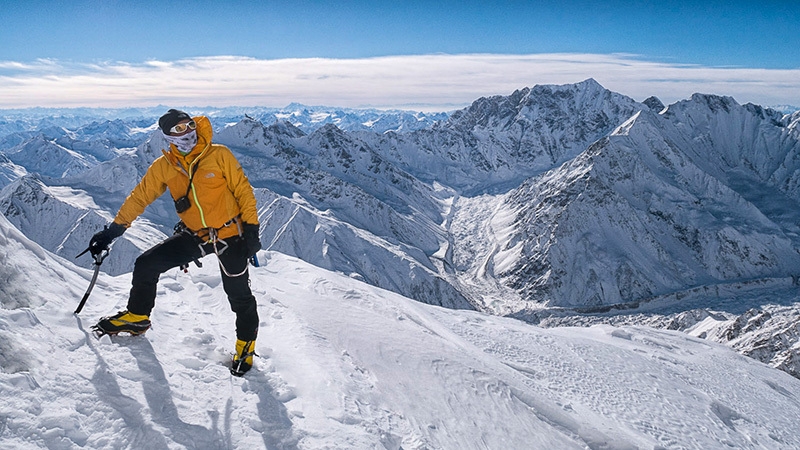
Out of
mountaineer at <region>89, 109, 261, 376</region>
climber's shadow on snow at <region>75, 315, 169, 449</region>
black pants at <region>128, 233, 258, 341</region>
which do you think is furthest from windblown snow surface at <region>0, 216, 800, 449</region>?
black pants at <region>128, 233, 258, 341</region>

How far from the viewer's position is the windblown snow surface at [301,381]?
5934mm

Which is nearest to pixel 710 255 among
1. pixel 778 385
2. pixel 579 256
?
pixel 579 256

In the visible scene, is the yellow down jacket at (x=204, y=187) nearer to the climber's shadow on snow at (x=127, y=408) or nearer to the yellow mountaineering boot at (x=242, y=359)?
the yellow mountaineering boot at (x=242, y=359)

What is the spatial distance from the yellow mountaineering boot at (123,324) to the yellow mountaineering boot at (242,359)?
1700 millimetres

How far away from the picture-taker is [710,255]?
170375mm

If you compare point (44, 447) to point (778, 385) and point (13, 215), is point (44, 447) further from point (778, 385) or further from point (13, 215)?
point (13, 215)

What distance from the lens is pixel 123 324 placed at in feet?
24.9

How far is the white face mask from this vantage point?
7578 millimetres

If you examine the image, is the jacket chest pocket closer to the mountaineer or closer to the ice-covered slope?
the mountaineer

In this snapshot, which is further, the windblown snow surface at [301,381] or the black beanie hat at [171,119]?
the black beanie hat at [171,119]

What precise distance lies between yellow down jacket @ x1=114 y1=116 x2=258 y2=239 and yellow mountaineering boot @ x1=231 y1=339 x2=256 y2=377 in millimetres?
1998

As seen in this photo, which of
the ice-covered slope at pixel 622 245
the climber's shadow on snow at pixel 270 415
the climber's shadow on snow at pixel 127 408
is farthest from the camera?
the ice-covered slope at pixel 622 245

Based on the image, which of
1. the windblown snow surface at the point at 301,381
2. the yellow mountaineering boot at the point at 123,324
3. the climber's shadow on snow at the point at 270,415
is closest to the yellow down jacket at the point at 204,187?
the yellow mountaineering boot at the point at 123,324

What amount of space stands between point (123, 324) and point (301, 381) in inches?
127
